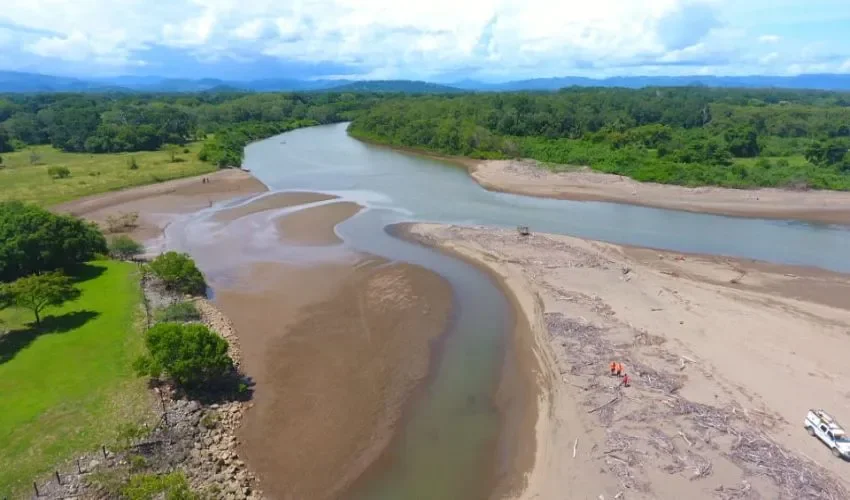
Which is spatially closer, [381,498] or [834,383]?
[381,498]

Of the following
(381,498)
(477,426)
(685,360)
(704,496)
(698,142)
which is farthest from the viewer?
(698,142)

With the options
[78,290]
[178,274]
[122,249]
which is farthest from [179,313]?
[122,249]

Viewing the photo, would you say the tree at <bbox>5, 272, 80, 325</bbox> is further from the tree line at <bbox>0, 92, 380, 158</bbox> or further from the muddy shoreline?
the tree line at <bbox>0, 92, 380, 158</bbox>

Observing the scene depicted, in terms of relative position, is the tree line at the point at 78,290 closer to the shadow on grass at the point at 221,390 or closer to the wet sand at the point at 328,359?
the shadow on grass at the point at 221,390

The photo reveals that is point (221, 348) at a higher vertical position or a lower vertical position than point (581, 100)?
lower

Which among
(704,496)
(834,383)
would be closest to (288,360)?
(704,496)

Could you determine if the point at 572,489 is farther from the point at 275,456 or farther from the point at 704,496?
the point at 275,456
